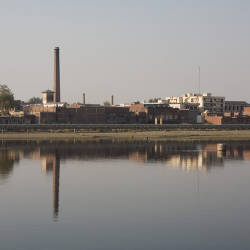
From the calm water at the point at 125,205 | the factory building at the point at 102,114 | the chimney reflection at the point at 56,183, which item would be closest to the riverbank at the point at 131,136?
the factory building at the point at 102,114

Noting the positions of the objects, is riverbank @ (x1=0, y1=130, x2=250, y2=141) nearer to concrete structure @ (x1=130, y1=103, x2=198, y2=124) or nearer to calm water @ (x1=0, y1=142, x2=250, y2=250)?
concrete structure @ (x1=130, y1=103, x2=198, y2=124)

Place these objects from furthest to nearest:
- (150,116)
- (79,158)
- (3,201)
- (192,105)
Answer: (192,105) → (150,116) → (79,158) → (3,201)

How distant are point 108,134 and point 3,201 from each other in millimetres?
88025

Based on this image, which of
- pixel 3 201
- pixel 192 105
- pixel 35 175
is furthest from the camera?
pixel 192 105

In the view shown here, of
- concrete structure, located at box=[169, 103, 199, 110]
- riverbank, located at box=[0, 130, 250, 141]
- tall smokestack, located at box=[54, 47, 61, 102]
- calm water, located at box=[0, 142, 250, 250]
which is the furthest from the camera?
concrete structure, located at box=[169, 103, 199, 110]

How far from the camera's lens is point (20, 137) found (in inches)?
4626

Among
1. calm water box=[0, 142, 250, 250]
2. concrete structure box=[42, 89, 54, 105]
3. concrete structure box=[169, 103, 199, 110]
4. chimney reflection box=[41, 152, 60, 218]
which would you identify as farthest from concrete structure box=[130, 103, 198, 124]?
calm water box=[0, 142, 250, 250]

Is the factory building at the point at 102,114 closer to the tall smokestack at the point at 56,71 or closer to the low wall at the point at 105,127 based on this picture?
the tall smokestack at the point at 56,71

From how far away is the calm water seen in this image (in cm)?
2691

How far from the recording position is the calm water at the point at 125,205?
26.9 metres

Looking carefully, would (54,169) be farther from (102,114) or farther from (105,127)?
(102,114)

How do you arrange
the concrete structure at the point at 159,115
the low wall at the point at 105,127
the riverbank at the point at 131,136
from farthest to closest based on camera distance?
1. the concrete structure at the point at 159,115
2. the low wall at the point at 105,127
3. the riverbank at the point at 131,136

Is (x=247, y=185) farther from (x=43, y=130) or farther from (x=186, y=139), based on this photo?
(x=43, y=130)

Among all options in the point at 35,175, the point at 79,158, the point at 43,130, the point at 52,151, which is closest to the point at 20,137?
the point at 43,130
